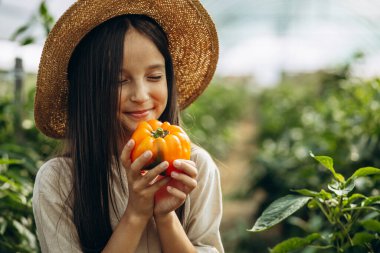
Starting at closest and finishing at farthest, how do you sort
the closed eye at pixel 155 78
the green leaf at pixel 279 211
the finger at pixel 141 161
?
the finger at pixel 141 161 → the green leaf at pixel 279 211 → the closed eye at pixel 155 78

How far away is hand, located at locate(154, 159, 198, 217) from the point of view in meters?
1.46

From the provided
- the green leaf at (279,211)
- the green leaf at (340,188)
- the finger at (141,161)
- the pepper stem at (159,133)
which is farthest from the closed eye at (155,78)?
the green leaf at (340,188)

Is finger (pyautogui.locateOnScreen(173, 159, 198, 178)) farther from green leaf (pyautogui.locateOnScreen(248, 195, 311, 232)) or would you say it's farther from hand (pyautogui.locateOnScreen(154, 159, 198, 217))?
green leaf (pyautogui.locateOnScreen(248, 195, 311, 232))

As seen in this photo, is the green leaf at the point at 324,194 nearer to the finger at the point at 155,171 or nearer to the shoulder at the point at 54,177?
the finger at the point at 155,171

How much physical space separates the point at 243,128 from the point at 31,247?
1183 centimetres

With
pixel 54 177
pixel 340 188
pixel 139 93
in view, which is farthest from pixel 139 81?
pixel 340 188

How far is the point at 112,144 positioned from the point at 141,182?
33 cm

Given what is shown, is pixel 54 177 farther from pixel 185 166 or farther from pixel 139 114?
pixel 185 166

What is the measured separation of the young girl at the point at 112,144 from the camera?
62.2 inches

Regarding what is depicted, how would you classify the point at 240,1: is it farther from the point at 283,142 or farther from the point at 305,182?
the point at 305,182

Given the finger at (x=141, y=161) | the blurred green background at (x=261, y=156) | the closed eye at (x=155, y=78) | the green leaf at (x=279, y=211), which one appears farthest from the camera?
the blurred green background at (x=261, y=156)

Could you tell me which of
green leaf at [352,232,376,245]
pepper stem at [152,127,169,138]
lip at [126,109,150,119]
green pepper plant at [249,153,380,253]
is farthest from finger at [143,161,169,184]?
green leaf at [352,232,376,245]

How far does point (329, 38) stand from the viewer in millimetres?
18500

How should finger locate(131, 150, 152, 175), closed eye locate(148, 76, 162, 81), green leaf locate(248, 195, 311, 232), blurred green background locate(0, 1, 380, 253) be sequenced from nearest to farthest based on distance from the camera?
finger locate(131, 150, 152, 175) < green leaf locate(248, 195, 311, 232) < closed eye locate(148, 76, 162, 81) < blurred green background locate(0, 1, 380, 253)
